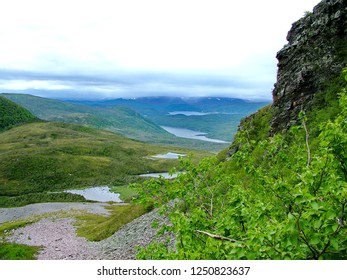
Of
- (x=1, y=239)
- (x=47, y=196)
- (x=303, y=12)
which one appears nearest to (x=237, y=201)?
(x=303, y=12)

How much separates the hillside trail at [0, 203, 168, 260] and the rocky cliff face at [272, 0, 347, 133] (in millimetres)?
27516

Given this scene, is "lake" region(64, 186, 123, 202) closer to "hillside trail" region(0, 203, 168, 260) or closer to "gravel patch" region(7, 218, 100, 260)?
"hillside trail" region(0, 203, 168, 260)

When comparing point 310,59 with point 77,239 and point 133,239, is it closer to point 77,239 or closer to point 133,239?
point 133,239

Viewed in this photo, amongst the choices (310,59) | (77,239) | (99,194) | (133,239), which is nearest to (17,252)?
(77,239)

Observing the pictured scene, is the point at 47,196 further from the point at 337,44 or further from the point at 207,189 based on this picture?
the point at 207,189

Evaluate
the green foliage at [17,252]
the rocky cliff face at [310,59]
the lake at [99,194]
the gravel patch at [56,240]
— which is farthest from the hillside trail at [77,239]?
the lake at [99,194]

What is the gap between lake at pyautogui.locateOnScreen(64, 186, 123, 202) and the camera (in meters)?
166

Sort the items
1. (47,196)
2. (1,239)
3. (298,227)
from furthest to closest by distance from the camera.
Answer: (47,196), (1,239), (298,227)

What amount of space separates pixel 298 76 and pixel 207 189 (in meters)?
40.9

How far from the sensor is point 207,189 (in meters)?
18.9

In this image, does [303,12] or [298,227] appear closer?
[298,227]

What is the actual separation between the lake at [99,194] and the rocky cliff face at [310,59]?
4751 inches

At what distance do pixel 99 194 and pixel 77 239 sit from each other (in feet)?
355

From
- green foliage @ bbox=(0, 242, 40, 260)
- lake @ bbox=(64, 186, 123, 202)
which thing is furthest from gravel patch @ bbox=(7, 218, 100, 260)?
lake @ bbox=(64, 186, 123, 202)
